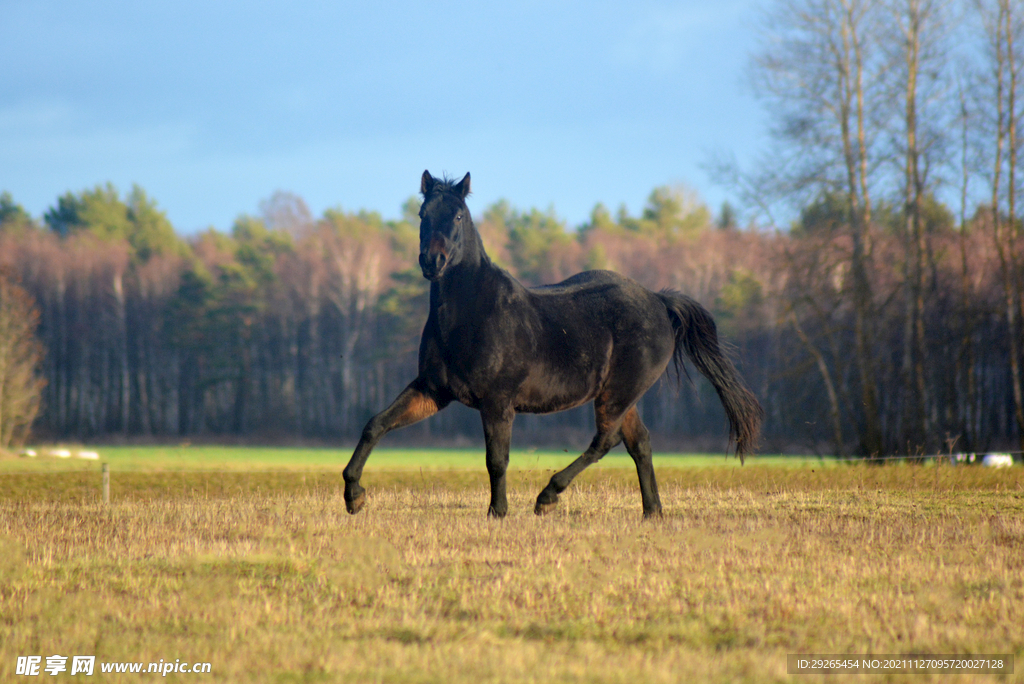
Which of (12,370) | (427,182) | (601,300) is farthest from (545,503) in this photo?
(12,370)

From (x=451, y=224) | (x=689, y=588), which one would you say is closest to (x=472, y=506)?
(x=451, y=224)

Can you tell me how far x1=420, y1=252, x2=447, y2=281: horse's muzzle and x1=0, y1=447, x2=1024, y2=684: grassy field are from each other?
1.97 meters

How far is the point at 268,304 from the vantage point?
52656 millimetres

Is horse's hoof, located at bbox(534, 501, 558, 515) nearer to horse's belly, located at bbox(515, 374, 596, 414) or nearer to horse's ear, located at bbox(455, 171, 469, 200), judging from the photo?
horse's belly, located at bbox(515, 374, 596, 414)

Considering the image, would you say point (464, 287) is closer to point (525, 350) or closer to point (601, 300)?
point (525, 350)

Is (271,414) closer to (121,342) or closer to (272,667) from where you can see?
(121,342)

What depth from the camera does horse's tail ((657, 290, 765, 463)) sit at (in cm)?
924

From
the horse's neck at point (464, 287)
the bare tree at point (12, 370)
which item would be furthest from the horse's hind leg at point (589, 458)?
the bare tree at point (12, 370)

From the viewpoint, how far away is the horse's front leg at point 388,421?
24.6 feet

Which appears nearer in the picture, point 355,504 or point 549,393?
point 355,504

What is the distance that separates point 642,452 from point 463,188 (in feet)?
9.98

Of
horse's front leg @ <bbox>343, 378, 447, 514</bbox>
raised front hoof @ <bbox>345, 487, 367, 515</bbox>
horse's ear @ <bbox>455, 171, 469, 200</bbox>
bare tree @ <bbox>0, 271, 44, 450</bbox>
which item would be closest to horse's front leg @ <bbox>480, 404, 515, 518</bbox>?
horse's front leg @ <bbox>343, 378, 447, 514</bbox>

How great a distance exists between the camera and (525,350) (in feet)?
25.7

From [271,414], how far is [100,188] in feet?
75.7
